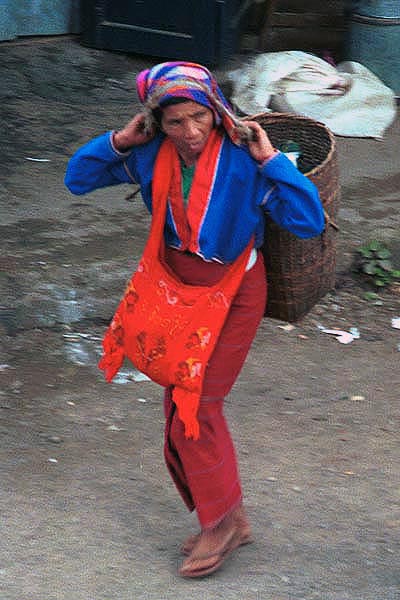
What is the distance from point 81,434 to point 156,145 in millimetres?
1475

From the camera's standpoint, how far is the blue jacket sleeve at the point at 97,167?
127 inches

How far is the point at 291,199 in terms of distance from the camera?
3002 millimetres

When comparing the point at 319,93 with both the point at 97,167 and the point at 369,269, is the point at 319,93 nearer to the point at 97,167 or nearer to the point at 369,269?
the point at 369,269

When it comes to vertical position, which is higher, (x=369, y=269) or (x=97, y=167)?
(x=97, y=167)

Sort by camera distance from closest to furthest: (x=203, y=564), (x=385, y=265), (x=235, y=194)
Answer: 1. (x=235, y=194)
2. (x=203, y=564)
3. (x=385, y=265)

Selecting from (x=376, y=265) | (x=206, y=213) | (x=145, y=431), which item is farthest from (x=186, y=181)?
(x=376, y=265)

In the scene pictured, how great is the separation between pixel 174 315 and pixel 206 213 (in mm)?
340

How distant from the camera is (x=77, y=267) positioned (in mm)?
5242

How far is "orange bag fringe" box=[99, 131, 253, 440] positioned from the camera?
3.18 metres

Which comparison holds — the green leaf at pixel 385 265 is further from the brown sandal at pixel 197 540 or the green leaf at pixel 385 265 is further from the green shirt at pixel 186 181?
the green shirt at pixel 186 181

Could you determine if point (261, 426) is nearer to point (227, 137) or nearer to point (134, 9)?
point (227, 137)

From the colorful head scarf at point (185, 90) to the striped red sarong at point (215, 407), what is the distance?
0.45 m

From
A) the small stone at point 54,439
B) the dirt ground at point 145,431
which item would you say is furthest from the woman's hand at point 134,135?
the small stone at point 54,439

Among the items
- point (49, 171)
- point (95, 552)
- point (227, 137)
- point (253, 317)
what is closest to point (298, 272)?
point (253, 317)
